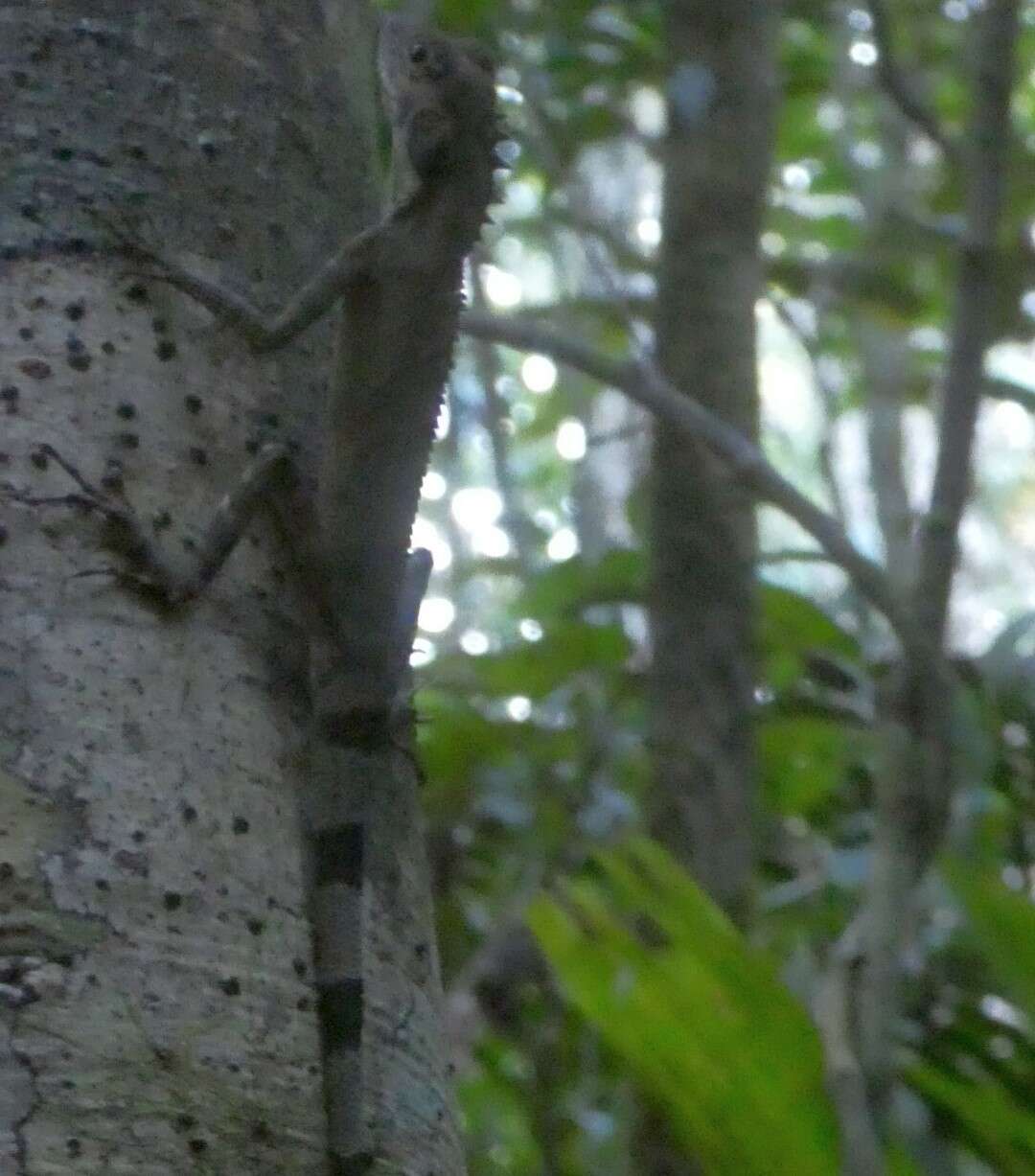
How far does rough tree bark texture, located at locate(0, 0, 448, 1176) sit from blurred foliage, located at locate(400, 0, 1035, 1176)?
3.01 ft

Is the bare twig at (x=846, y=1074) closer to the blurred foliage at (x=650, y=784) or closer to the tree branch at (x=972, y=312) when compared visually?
the blurred foliage at (x=650, y=784)

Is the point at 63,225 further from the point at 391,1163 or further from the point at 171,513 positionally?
the point at 391,1163

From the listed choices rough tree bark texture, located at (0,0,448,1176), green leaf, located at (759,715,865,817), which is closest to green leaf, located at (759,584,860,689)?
green leaf, located at (759,715,865,817)

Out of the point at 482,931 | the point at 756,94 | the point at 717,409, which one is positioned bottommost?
the point at 482,931

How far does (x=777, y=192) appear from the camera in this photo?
245 inches

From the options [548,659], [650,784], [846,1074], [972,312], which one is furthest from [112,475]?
[548,659]

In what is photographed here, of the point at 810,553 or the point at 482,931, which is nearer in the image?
the point at 810,553

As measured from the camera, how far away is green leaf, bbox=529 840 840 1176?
2.47 metres

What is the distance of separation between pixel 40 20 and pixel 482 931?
2.62 meters

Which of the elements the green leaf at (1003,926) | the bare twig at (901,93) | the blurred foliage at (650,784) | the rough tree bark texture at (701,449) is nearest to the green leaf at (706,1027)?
the blurred foliage at (650,784)

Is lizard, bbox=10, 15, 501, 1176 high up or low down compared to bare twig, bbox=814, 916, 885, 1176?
up

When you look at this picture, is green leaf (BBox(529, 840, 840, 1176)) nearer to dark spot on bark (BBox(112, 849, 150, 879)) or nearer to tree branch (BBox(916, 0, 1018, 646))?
tree branch (BBox(916, 0, 1018, 646))

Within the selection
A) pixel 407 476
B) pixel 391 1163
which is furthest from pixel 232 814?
pixel 407 476

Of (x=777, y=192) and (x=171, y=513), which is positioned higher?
(x=777, y=192)
